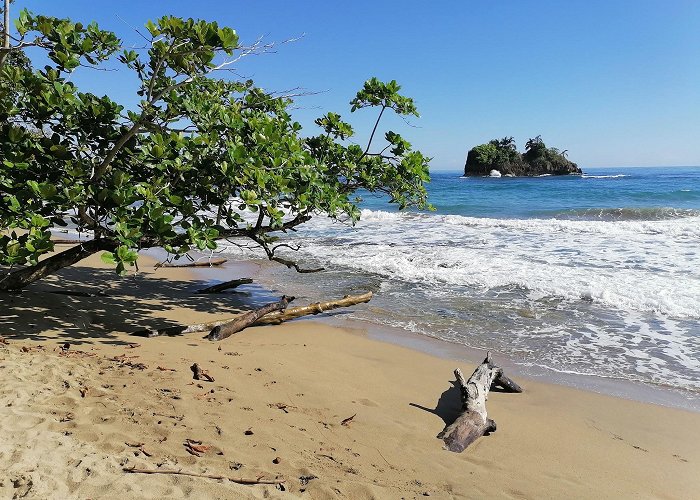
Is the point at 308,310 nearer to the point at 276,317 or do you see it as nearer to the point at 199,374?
the point at 276,317

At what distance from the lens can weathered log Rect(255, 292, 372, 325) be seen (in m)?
7.11

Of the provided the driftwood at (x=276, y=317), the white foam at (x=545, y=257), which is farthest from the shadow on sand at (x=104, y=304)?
the white foam at (x=545, y=257)

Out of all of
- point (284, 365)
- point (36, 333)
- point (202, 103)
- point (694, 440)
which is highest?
point (202, 103)

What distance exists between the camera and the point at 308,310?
7.57m

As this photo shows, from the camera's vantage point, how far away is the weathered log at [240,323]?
6.14 metres

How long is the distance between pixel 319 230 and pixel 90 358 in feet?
46.0

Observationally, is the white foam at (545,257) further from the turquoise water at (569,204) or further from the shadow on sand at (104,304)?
the turquoise water at (569,204)

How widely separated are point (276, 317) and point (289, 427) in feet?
11.1

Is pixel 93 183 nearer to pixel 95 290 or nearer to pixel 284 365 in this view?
pixel 284 365

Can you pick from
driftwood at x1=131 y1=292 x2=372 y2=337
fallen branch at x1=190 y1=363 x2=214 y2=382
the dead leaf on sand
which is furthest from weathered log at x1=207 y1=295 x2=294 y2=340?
the dead leaf on sand

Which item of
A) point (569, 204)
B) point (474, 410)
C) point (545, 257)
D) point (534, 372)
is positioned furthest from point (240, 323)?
point (569, 204)

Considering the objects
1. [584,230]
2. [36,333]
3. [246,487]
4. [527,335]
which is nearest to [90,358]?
[36,333]

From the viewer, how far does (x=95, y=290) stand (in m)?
8.21

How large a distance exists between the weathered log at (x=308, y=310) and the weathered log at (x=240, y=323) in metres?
0.09
